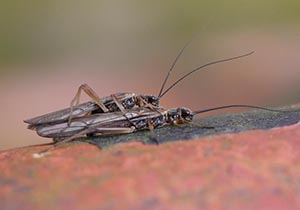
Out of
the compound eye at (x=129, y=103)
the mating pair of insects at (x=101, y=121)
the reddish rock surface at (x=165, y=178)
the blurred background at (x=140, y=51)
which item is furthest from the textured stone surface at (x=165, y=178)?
the blurred background at (x=140, y=51)

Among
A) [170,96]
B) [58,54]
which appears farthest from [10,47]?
[170,96]

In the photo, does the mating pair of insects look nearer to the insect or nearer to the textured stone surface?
the insect

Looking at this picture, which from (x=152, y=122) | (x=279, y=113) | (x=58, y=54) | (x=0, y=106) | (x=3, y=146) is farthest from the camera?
(x=58, y=54)

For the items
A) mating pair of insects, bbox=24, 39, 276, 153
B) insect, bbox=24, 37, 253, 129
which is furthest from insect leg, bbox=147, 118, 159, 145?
insect, bbox=24, 37, 253, 129

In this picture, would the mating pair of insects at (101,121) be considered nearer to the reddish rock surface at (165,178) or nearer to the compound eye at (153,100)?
the compound eye at (153,100)

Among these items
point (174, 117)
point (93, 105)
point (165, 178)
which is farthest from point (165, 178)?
point (93, 105)

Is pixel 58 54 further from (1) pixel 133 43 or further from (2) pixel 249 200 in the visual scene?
(2) pixel 249 200

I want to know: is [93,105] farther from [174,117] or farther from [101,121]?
[174,117]
